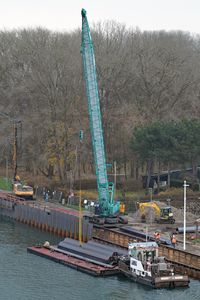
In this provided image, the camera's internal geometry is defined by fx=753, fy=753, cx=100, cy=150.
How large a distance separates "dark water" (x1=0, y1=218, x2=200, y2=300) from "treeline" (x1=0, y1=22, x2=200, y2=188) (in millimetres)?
40708

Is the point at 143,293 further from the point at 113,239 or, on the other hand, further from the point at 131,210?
the point at 131,210

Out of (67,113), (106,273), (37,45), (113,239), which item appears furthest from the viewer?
(37,45)

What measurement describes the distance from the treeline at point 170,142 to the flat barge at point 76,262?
32.1 metres

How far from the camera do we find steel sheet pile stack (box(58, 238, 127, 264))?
66.2 meters

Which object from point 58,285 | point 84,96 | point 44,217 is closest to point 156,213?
point 44,217

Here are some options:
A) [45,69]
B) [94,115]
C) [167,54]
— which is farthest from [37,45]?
[94,115]

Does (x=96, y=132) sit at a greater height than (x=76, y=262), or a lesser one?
greater

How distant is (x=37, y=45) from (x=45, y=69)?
32.7ft

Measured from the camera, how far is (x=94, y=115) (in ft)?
282

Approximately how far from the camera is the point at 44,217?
88.3 metres

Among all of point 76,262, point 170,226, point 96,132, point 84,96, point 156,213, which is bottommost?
point 76,262

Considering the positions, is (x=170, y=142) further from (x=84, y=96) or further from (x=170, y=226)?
(x=170, y=226)

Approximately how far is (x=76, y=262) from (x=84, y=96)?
176ft

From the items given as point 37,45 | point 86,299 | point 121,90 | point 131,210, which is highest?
point 37,45
